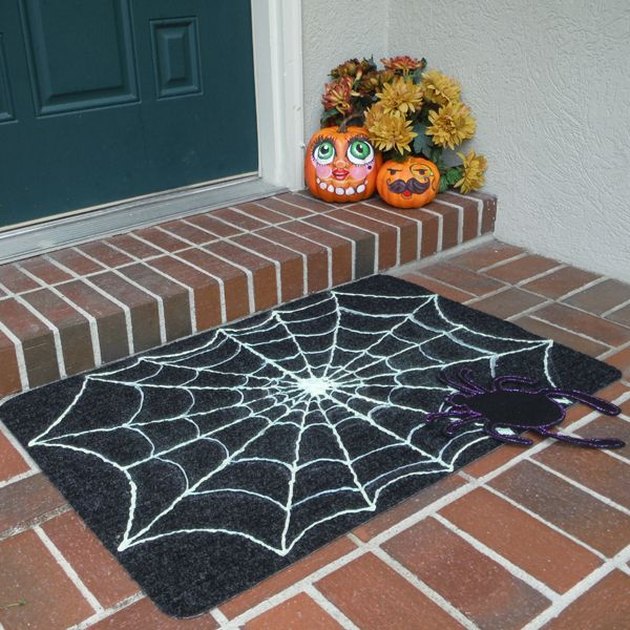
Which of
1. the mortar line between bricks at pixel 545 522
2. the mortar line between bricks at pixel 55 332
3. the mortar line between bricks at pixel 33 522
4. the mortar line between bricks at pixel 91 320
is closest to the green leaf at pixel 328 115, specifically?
the mortar line between bricks at pixel 91 320

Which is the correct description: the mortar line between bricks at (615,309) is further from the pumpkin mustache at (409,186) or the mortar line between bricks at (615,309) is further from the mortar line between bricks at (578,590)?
the mortar line between bricks at (578,590)

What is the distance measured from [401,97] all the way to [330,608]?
210 cm

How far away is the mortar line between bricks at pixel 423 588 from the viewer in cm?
144

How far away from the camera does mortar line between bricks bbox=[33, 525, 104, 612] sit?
1.48 m

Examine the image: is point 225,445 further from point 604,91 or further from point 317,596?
point 604,91

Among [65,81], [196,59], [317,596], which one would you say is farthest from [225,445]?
[196,59]

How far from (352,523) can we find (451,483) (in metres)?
0.27

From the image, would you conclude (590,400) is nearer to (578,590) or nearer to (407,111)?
(578,590)

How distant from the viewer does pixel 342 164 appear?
3.06 metres

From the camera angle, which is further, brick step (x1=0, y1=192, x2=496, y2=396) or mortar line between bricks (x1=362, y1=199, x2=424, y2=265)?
mortar line between bricks (x1=362, y1=199, x2=424, y2=265)

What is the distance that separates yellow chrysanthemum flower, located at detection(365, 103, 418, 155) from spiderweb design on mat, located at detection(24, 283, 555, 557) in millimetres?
707

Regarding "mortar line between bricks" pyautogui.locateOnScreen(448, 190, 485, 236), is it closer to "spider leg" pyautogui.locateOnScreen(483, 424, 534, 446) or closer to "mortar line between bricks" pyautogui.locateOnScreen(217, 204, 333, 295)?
"mortar line between bricks" pyautogui.locateOnScreen(217, 204, 333, 295)

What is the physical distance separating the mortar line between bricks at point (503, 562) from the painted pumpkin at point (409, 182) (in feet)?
5.37

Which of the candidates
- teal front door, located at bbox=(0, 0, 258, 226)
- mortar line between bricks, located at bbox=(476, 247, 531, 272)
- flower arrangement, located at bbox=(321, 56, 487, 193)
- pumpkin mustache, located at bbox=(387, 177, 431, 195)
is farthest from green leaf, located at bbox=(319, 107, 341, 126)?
mortar line between bricks, located at bbox=(476, 247, 531, 272)
